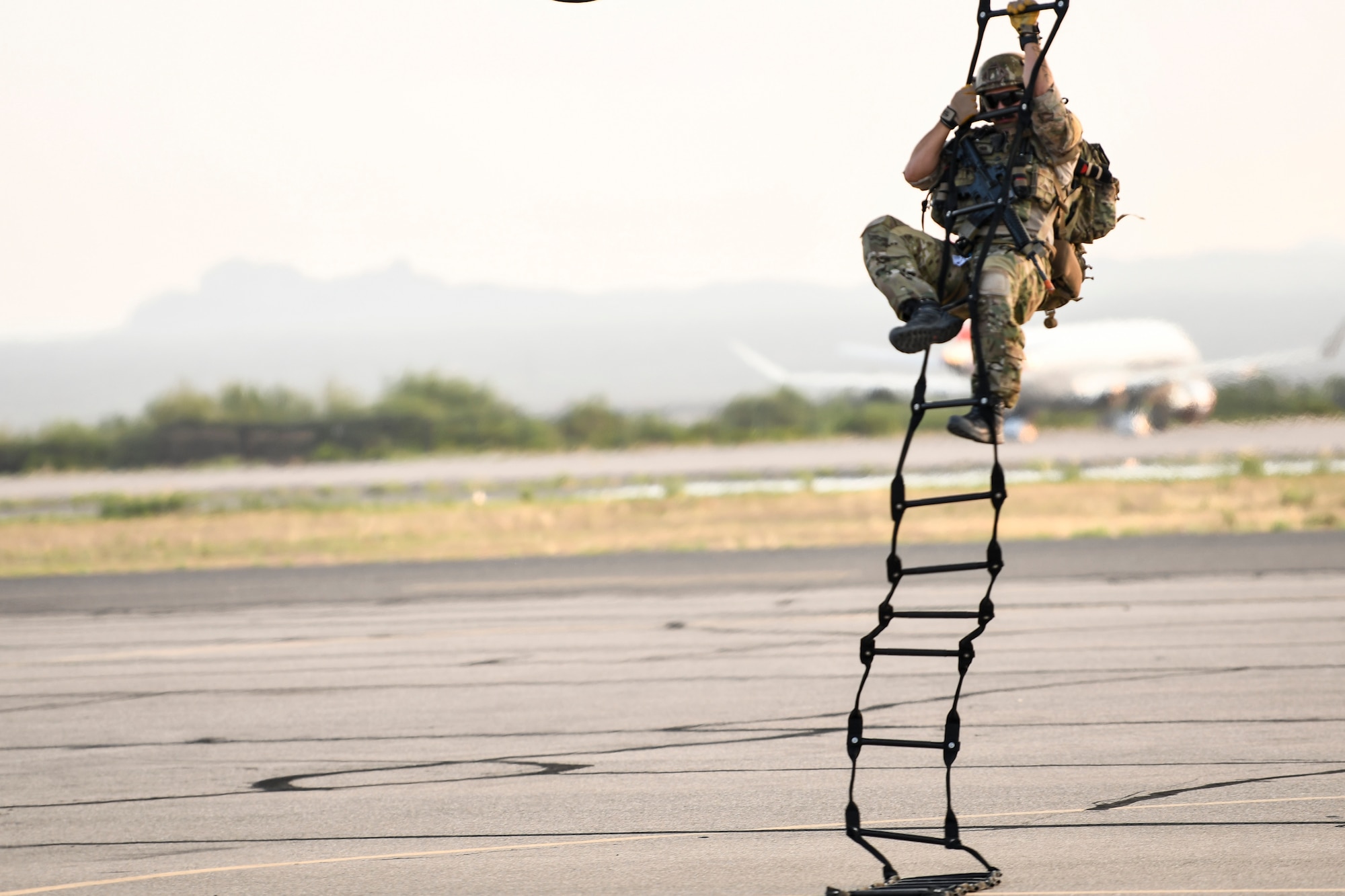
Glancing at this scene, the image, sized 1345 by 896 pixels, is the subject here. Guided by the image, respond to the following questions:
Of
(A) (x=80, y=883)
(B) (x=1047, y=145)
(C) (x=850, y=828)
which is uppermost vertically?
(B) (x=1047, y=145)

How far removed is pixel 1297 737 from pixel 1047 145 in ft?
22.7

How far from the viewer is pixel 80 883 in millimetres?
8180

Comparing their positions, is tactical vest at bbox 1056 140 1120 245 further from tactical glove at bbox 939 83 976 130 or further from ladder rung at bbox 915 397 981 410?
ladder rung at bbox 915 397 981 410

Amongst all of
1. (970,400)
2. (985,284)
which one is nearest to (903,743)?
(970,400)

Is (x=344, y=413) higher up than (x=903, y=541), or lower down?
higher up

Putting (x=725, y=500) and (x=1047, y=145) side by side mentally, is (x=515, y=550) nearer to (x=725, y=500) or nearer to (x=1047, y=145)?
(x=725, y=500)

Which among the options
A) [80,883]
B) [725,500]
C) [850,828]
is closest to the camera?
[850,828]

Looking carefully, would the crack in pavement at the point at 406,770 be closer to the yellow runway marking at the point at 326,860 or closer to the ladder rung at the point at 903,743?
the yellow runway marking at the point at 326,860

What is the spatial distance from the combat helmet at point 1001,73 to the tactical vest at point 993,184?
167 mm

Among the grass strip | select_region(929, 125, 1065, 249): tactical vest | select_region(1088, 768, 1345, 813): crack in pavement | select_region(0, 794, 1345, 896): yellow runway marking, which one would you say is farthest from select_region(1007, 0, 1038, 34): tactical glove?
the grass strip

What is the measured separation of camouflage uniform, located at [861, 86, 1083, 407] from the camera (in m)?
5.36

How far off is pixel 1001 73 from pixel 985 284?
2.82 feet

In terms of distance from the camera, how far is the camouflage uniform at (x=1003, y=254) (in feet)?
17.6

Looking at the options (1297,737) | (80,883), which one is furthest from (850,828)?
(1297,737)
